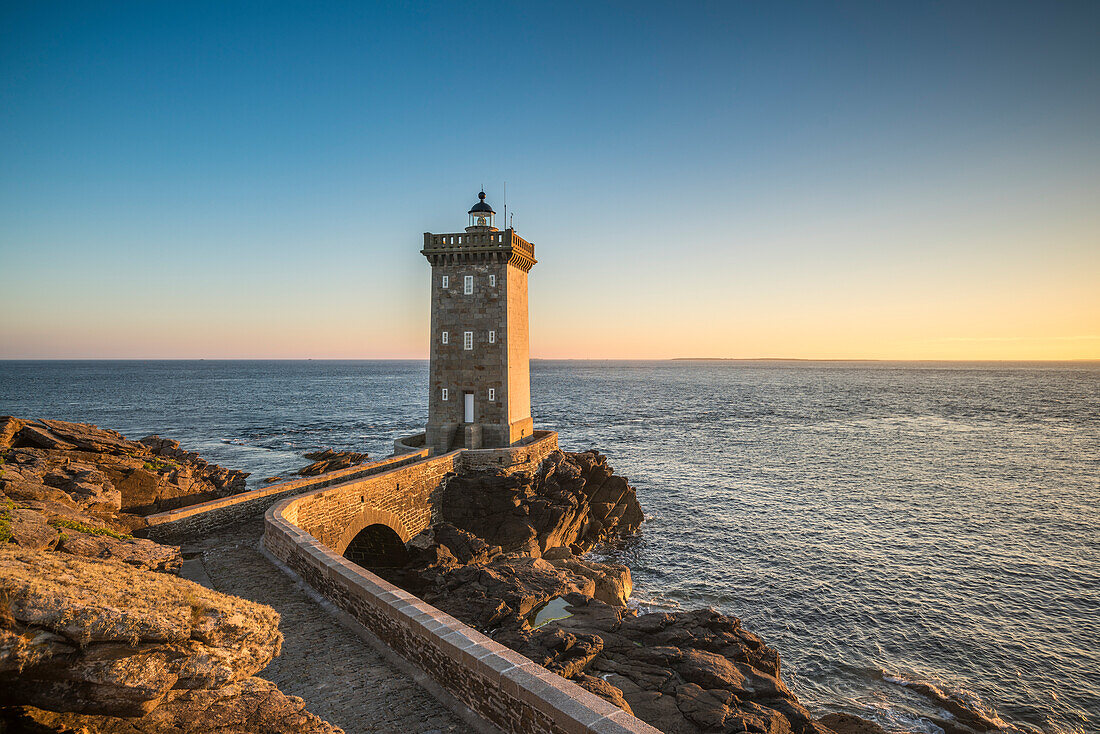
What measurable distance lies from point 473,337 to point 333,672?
21.8 meters

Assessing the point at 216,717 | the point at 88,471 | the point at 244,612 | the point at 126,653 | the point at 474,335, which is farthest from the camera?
the point at 474,335

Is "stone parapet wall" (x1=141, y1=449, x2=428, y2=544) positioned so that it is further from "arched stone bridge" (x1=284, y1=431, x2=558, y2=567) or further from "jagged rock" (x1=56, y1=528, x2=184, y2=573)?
"jagged rock" (x1=56, y1=528, x2=184, y2=573)

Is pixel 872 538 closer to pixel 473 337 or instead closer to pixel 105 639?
pixel 473 337

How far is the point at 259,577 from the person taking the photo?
1259 centimetres

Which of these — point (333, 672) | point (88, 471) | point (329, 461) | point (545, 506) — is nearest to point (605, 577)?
point (545, 506)

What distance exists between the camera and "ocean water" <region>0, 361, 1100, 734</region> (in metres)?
17.9

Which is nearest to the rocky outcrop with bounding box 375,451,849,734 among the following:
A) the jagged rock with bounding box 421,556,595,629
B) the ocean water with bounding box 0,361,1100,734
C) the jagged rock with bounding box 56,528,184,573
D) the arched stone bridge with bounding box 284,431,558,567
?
the jagged rock with bounding box 421,556,595,629

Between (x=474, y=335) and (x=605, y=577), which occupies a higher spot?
(x=474, y=335)

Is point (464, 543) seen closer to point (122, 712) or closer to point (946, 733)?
point (946, 733)

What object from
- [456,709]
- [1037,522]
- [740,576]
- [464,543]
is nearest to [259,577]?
[456,709]

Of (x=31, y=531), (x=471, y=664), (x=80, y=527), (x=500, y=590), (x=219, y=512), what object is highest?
(x=31, y=531)

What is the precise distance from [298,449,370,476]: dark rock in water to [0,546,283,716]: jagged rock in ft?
91.6

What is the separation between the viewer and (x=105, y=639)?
4254 mm

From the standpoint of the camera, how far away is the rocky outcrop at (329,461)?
3603 cm
